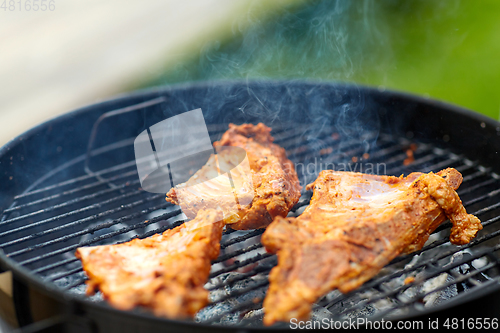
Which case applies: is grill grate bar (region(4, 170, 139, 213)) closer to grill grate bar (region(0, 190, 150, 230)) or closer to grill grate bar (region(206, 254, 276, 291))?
grill grate bar (region(0, 190, 150, 230))

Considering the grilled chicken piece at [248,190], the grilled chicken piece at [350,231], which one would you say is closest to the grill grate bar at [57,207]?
the grilled chicken piece at [248,190]

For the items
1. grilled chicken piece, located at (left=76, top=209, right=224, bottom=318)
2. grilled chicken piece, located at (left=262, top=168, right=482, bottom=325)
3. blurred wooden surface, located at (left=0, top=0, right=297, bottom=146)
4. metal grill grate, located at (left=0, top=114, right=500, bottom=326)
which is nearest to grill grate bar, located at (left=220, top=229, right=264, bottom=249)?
metal grill grate, located at (left=0, top=114, right=500, bottom=326)

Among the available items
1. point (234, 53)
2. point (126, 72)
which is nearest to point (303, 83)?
Answer: point (234, 53)

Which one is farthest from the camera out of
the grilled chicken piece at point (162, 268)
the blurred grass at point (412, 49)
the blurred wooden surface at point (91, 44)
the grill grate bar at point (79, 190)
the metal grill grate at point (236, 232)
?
the blurred wooden surface at point (91, 44)

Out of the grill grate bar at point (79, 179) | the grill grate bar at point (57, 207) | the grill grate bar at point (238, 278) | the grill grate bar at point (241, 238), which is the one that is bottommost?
the grill grate bar at point (238, 278)

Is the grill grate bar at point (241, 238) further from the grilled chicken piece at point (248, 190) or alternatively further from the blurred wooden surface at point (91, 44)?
the blurred wooden surface at point (91, 44)
